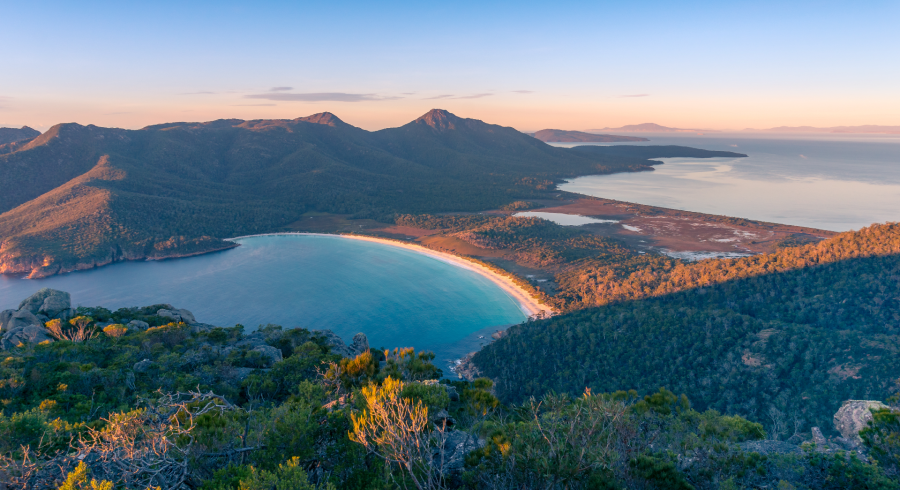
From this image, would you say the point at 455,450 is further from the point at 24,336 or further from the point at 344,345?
the point at 24,336

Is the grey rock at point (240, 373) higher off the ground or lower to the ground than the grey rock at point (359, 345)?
higher

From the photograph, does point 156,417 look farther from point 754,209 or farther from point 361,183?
point 754,209

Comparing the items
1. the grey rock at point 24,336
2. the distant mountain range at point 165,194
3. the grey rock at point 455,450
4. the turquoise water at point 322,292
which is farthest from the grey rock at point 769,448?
the distant mountain range at point 165,194

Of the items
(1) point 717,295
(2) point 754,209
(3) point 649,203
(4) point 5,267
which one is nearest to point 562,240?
(1) point 717,295

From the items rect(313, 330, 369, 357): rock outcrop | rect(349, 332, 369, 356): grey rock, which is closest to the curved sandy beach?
rect(349, 332, 369, 356): grey rock

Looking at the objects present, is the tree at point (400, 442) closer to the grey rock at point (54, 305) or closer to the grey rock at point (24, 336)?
the grey rock at point (24, 336)
